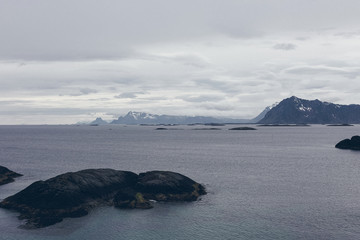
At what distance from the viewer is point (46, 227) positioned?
4297 centimetres

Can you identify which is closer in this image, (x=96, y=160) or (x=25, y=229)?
(x=25, y=229)

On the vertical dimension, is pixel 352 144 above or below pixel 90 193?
above

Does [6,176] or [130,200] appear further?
[6,176]

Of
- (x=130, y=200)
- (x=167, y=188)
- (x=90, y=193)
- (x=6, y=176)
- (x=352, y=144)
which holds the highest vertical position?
(x=352, y=144)

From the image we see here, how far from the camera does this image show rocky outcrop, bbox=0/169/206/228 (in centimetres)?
4828

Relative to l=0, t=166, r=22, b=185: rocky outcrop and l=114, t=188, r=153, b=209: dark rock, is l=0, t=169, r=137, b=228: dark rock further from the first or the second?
l=0, t=166, r=22, b=185: rocky outcrop

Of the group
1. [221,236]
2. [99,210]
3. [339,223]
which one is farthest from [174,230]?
[339,223]

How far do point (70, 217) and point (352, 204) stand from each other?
133ft

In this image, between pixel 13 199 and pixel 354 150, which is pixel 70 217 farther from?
pixel 354 150

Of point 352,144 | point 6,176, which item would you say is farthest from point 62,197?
point 352,144

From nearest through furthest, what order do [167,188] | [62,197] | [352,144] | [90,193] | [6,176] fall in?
[62,197] → [90,193] → [167,188] → [6,176] → [352,144]

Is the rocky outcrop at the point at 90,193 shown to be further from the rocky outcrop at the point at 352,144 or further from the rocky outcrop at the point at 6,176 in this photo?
the rocky outcrop at the point at 352,144

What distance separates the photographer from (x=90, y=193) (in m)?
54.5

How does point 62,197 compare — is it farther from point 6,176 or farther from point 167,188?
point 6,176
